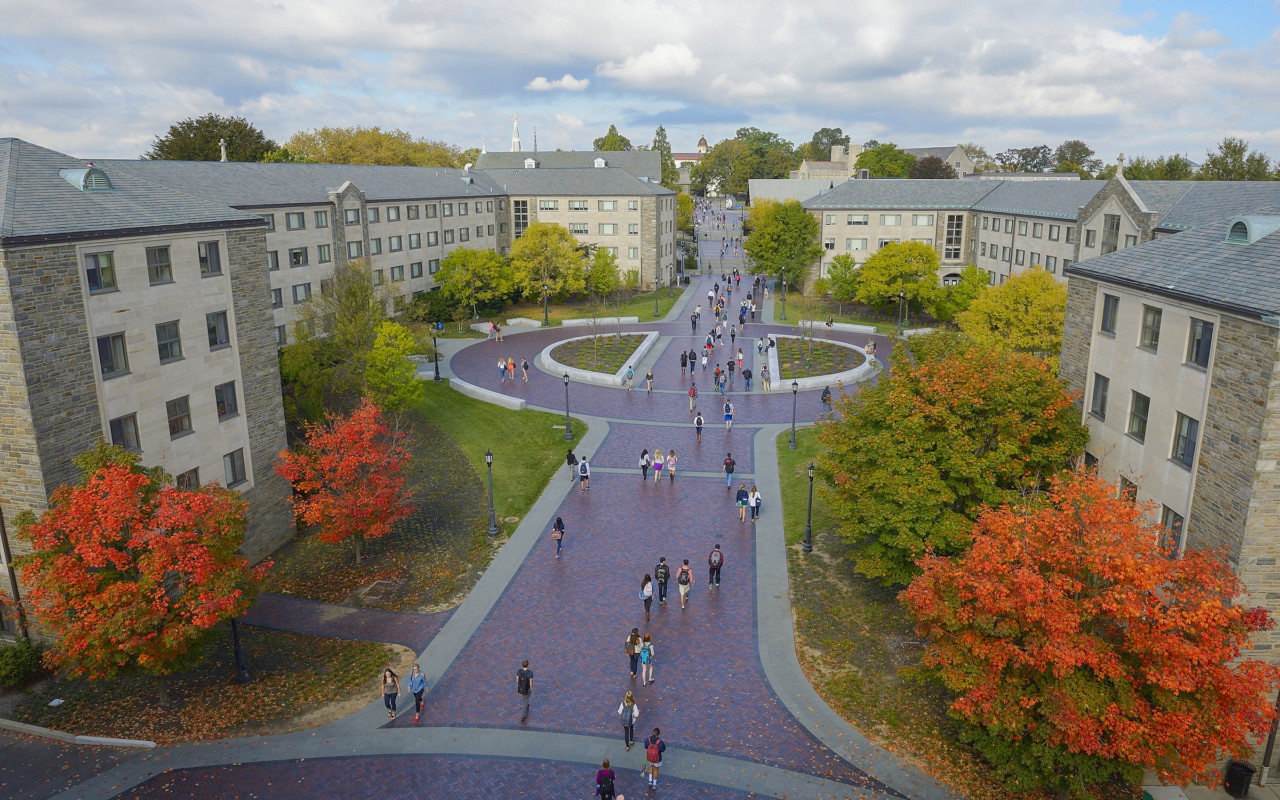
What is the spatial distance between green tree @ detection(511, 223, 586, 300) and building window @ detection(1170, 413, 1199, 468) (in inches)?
2199

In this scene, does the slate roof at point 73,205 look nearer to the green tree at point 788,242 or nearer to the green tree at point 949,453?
the green tree at point 949,453

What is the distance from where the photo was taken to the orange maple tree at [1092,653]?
15.3 meters

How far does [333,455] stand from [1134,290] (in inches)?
1004

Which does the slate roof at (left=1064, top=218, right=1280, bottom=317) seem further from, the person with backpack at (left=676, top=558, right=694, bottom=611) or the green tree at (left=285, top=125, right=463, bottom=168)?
the green tree at (left=285, top=125, right=463, bottom=168)

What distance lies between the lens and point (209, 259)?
88.1 ft

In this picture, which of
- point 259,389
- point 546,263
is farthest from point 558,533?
point 546,263

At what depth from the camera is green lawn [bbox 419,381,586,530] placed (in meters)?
34.3

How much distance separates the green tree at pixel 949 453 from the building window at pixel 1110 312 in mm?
2285

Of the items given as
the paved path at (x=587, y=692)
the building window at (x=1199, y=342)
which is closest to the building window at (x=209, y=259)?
the paved path at (x=587, y=692)

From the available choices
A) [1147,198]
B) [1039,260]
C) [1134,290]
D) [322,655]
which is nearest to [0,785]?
[322,655]

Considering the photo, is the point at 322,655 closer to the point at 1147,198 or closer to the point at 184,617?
the point at 184,617

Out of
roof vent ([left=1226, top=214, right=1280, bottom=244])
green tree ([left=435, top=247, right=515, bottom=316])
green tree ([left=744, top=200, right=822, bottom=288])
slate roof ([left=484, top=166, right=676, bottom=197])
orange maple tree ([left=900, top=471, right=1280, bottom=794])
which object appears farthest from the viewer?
slate roof ([left=484, top=166, right=676, bottom=197])

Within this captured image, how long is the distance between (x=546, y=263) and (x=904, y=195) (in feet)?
121

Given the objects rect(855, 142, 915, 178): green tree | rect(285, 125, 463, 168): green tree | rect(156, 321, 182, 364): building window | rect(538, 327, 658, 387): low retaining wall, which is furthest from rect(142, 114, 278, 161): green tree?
rect(855, 142, 915, 178): green tree
